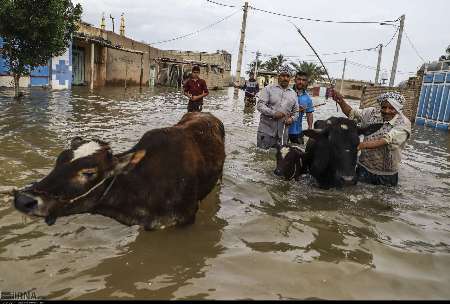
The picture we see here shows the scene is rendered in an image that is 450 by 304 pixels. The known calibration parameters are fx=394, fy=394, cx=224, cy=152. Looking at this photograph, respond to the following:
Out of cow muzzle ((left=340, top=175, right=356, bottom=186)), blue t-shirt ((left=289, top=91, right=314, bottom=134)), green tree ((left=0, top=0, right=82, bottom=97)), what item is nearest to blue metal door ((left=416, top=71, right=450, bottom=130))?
blue t-shirt ((left=289, top=91, right=314, bottom=134))

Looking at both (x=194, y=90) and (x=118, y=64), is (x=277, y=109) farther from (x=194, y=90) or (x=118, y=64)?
(x=118, y=64)

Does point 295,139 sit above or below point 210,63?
below

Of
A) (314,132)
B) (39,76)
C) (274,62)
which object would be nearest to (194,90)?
(314,132)

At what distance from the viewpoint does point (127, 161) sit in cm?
348

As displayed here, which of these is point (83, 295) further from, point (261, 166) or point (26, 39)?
point (26, 39)

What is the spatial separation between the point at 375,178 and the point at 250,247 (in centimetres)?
298

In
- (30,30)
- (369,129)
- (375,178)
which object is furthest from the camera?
(30,30)

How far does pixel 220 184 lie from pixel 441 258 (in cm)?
308

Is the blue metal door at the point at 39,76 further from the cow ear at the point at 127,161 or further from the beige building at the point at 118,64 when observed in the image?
the cow ear at the point at 127,161

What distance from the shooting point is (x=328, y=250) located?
388 centimetres

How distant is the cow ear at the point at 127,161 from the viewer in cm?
345

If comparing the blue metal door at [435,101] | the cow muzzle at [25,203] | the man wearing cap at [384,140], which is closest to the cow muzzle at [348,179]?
the man wearing cap at [384,140]

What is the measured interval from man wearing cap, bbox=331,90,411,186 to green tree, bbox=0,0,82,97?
11080 mm

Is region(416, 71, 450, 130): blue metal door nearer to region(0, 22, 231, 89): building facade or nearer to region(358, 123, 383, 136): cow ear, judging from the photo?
region(358, 123, 383, 136): cow ear
